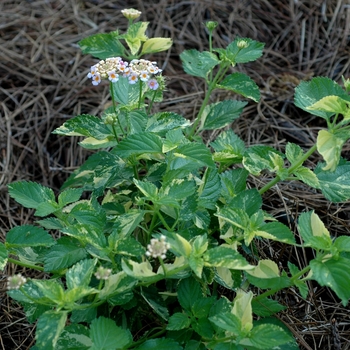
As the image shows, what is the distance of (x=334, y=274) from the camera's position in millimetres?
1467

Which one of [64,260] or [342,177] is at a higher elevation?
[342,177]

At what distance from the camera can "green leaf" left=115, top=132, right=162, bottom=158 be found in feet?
5.46

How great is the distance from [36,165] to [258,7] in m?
1.60

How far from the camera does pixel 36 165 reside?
2.65 m

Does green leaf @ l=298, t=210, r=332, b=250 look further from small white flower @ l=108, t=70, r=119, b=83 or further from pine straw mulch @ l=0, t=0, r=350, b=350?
small white flower @ l=108, t=70, r=119, b=83

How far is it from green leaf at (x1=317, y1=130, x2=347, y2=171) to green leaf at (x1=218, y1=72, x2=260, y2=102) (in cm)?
39

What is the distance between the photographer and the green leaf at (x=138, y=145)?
166 centimetres

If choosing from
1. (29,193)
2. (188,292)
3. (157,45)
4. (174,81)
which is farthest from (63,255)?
(174,81)

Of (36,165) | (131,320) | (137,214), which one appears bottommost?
(36,165)

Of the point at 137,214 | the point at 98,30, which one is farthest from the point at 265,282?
the point at 98,30

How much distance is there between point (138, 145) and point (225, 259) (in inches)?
17.0

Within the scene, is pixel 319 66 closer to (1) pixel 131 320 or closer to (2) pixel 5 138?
(2) pixel 5 138

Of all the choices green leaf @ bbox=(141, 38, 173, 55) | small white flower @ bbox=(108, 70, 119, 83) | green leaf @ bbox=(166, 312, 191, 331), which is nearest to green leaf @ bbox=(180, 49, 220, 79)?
green leaf @ bbox=(141, 38, 173, 55)

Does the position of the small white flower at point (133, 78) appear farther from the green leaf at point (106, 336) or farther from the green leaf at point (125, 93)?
the green leaf at point (106, 336)
